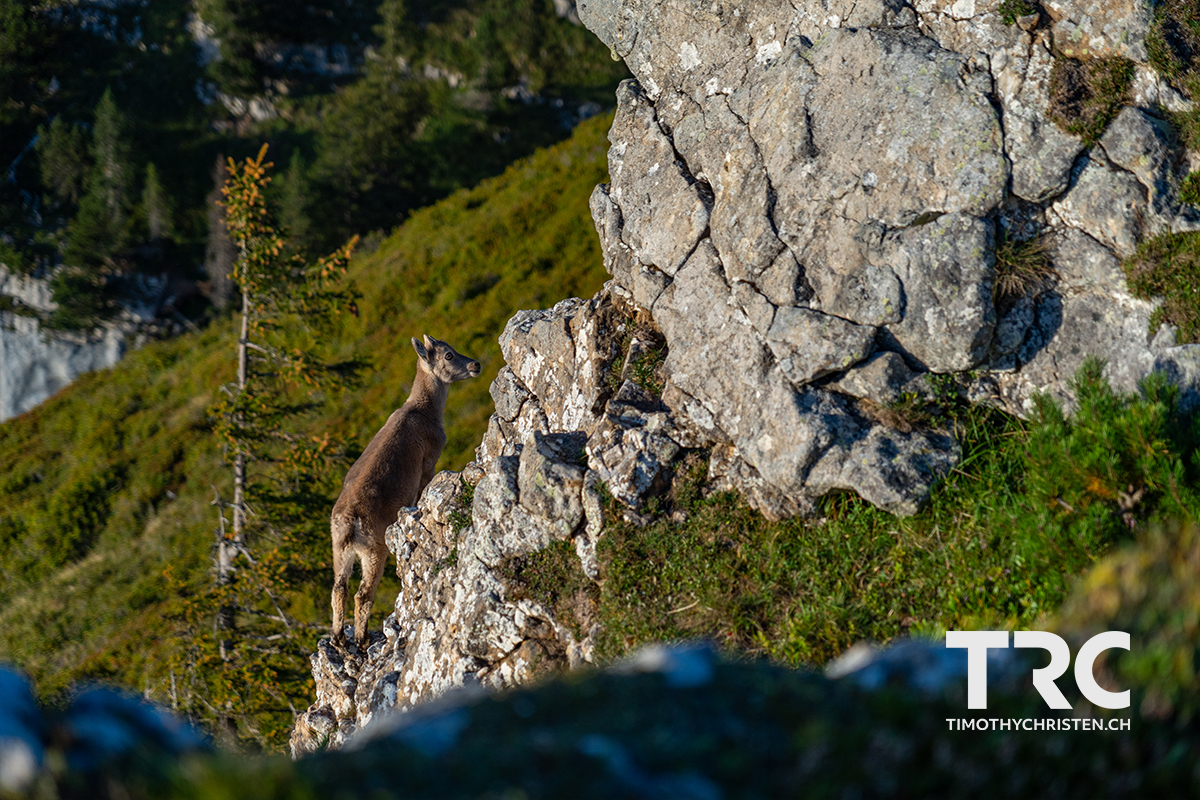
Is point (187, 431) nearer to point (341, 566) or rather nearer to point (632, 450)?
point (341, 566)

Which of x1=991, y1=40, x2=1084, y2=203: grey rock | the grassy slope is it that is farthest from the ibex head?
x1=991, y1=40, x2=1084, y2=203: grey rock

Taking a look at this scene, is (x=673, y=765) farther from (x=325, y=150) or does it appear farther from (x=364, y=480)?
(x=325, y=150)

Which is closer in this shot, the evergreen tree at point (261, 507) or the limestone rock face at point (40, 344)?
the evergreen tree at point (261, 507)

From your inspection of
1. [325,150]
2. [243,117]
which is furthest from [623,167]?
[243,117]

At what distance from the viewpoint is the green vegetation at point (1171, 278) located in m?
7.01

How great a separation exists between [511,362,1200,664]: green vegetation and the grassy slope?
11291 millimetres

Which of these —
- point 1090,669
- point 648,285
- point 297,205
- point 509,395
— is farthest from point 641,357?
point 297,205

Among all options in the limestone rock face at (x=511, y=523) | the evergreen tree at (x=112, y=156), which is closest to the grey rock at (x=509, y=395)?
the limestone rock face at (x=511, y=523)

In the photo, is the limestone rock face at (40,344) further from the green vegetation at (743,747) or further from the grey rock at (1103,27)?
the green vegetation at (743,747)

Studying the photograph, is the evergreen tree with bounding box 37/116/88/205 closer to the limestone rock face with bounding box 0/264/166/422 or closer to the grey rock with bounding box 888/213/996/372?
the limestone rock face with bounding box 0/264/166/422

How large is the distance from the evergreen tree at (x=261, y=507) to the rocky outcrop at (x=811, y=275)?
6.50 metres

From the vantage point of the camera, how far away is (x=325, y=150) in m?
49.7

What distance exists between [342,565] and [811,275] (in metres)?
7.65

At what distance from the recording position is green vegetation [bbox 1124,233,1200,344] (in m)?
7.01
